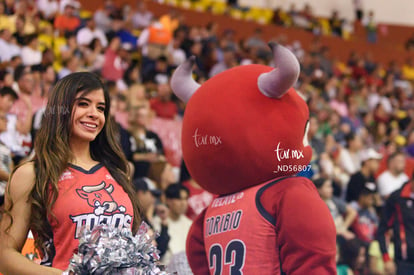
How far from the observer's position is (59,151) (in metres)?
2.58

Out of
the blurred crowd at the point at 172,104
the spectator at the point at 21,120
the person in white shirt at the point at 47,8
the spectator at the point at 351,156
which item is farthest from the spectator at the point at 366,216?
the person in white shirt at the point at 47,8

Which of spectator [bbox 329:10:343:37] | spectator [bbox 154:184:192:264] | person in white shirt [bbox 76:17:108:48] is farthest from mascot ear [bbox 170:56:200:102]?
spectator [bbox 329:10:343:37]

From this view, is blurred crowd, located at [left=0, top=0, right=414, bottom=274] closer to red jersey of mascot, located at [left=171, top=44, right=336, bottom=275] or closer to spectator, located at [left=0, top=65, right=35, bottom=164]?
spectator, located at [left=0, top=65, right=35, bottom=164]

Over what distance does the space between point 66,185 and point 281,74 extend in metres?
0.94

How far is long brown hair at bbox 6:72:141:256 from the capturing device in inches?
98.1

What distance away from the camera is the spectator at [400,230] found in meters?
5.15

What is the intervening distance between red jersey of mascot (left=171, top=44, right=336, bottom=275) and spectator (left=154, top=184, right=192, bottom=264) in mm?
2875

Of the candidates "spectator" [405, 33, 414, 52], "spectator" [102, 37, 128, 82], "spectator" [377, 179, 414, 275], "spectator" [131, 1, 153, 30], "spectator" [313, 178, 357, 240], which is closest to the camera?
"spectator" [377, 179, 414, 275]

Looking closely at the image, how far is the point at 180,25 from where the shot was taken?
1353 centimetres

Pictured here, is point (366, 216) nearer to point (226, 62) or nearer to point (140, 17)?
point (226, 62)

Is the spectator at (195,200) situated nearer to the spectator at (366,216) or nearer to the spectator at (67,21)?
the spectator at (366,216)

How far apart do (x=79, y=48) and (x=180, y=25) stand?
4000mm

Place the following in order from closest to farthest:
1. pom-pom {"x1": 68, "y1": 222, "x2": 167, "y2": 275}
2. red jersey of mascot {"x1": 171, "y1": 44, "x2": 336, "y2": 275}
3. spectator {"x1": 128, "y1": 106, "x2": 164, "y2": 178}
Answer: pom-pom {"x1": 68, "y1": 222, "x2": 167, "y2": 275} < red jersey of mascot {"x1": 171, "y1": 44, "x2": 336, "y2": 275} < spectator {"x1": 128, "y1": 106, "x2": 164, "y2": 178}

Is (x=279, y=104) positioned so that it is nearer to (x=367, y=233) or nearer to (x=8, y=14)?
(x=367, y=233)
